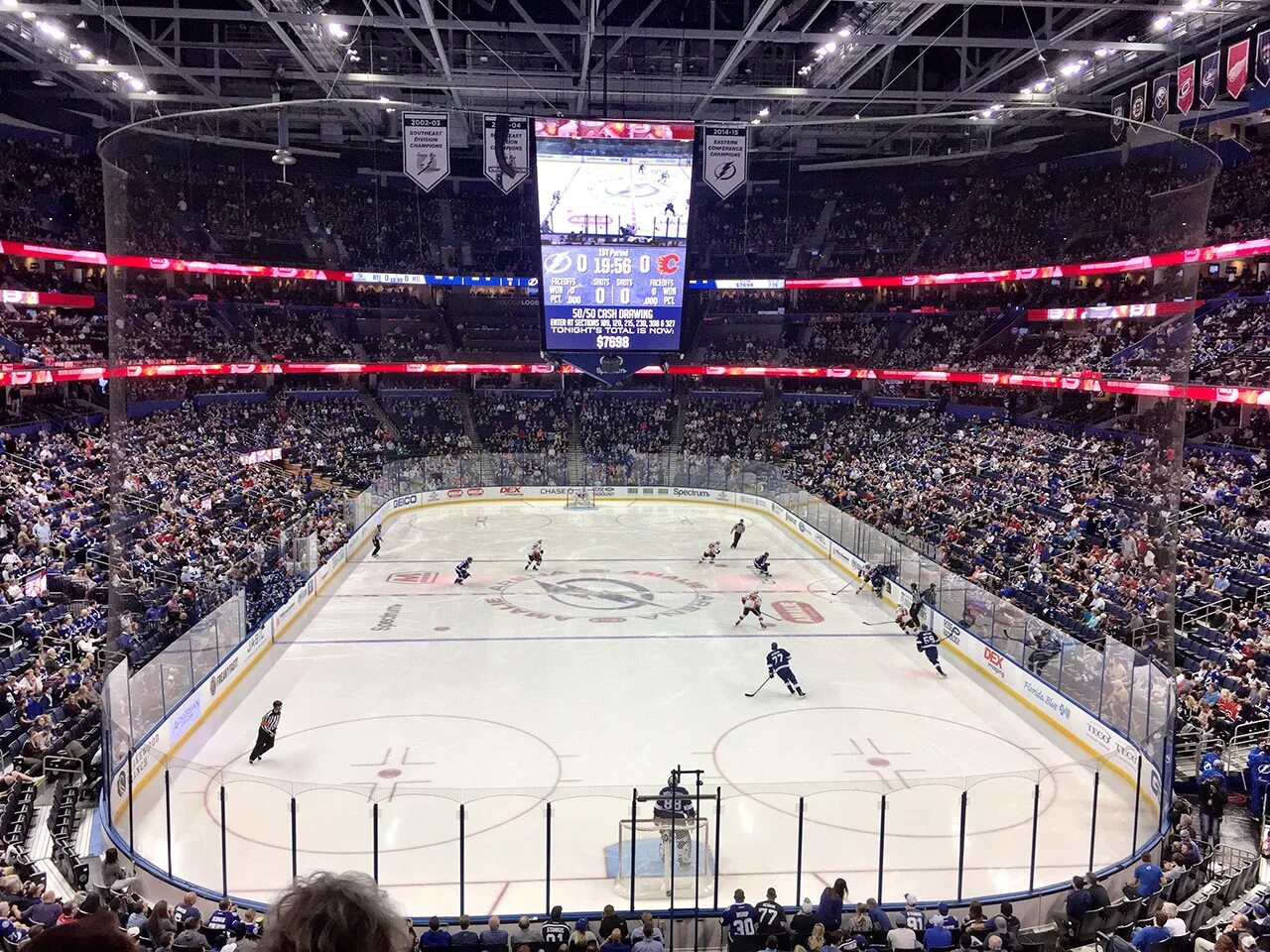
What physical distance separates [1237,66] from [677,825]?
15.9 meters

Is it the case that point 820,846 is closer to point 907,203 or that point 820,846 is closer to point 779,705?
point 779,705

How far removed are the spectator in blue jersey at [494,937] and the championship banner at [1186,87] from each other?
18.1 metres

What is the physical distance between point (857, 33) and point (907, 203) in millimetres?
25376

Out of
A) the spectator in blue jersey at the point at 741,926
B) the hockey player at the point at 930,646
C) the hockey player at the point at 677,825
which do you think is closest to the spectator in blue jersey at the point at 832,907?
the spectator in blue jersey at the point at 741,926

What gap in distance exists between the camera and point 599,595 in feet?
79.4

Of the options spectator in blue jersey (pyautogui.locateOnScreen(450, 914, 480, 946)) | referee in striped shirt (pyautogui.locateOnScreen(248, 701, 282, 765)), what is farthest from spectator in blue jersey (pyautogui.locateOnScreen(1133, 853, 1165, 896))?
referee in striped shirt (pyautogui.locateOnScreen(248, 701, 282, 765))

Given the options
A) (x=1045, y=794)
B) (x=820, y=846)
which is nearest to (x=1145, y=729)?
Answer: (x=1045, y=794)

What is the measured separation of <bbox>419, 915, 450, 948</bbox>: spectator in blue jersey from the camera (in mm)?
8688

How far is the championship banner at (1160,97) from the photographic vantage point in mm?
18875

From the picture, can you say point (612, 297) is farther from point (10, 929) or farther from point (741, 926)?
point (10, 929)

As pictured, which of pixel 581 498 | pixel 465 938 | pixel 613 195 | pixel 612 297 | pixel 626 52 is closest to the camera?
pixel 465 938

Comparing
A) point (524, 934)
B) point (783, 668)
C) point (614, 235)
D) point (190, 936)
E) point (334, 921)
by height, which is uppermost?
point (614, 235)

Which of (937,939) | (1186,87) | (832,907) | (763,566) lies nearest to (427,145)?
(763,566)

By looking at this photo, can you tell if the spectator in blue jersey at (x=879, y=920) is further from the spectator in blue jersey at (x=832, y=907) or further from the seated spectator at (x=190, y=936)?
the seated spectator at (x=190, y=936)
